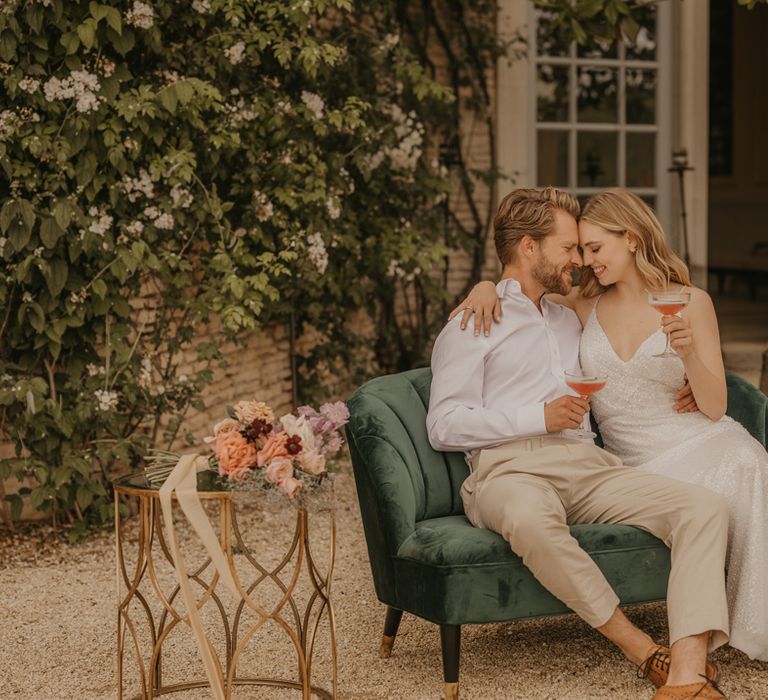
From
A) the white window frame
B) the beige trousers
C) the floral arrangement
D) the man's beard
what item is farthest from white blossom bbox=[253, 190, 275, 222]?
the white window frame

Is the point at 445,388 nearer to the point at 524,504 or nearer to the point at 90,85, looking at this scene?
the point at 524,504

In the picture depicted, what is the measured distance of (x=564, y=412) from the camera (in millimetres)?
3352

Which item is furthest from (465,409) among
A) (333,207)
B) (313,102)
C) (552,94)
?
(552,94)

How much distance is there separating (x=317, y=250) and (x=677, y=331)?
99.5 inches

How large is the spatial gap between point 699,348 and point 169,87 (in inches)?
94.7

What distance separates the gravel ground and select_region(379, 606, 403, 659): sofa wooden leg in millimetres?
37

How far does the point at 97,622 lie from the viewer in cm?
399

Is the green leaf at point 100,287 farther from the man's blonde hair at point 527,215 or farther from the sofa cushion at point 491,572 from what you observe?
the sofa cushion at point 491,572

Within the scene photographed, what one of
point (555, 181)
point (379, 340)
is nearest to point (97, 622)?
point (379, 340)

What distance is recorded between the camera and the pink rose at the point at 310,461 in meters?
2.86

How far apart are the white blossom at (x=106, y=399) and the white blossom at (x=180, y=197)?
0.83m

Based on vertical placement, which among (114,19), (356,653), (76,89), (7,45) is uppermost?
(114,19)

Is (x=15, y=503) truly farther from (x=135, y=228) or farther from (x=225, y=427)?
(x=225, y=427)

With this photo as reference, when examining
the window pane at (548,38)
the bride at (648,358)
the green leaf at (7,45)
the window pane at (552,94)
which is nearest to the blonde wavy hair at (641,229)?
the bride at (648,358)
